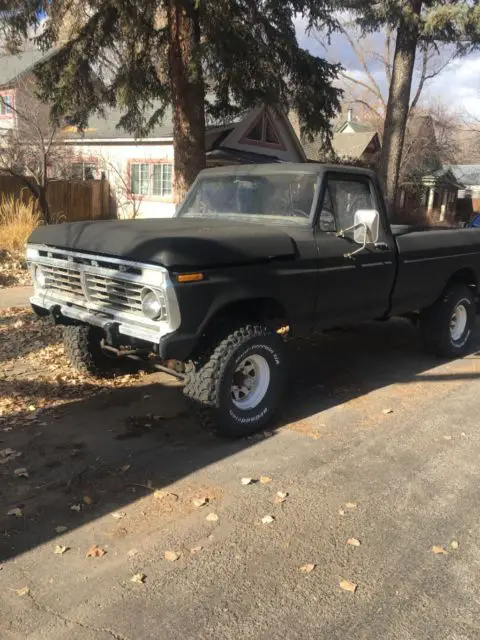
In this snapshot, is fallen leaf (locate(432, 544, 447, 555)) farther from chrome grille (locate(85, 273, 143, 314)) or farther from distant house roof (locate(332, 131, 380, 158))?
distant house roof (locate(332, 131, 380, 158))

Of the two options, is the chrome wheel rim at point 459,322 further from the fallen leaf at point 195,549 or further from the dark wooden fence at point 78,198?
the dark wooden fence at point 78,198

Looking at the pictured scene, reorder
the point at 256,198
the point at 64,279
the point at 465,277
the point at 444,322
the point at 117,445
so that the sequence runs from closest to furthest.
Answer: the point at 117,445 → the point at 64,279 → the point at 256,198 → the point at 444,322 → the point at 465,277

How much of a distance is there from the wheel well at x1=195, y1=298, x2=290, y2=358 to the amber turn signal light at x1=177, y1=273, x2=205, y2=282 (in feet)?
1.04

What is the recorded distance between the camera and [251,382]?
4668 mm

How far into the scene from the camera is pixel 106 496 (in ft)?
12.0

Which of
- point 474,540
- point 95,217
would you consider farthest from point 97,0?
point 95,217

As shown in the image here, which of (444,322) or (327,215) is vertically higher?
(327,215)

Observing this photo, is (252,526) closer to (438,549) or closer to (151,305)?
(438,549)

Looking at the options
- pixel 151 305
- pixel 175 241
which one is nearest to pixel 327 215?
pixel 175 241

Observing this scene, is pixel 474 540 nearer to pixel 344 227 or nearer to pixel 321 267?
pixel 321 267

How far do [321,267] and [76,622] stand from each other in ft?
10.6

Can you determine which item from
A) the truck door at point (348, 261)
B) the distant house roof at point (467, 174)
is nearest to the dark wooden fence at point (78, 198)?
the truck door at point (348, 261)

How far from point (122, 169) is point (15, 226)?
1153 centimetres

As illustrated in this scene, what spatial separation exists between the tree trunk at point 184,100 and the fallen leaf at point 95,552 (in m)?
6.98
